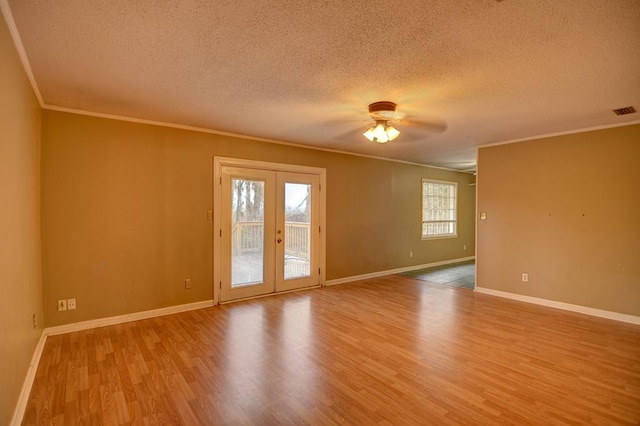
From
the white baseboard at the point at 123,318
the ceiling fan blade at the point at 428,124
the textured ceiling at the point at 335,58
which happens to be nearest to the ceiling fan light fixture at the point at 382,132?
the textured ceiling at the point at 335,58

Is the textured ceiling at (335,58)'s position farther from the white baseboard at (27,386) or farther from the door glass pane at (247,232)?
the white baseboard at (27,386)

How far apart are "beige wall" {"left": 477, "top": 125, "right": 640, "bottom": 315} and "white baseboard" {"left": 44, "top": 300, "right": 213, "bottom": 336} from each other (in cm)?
466

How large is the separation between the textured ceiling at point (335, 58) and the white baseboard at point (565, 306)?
2.49m

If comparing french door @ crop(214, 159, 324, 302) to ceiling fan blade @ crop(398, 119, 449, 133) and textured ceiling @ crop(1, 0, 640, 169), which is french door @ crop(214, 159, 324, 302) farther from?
ceiling fan blade @ crop(398, 119, 449, 133)

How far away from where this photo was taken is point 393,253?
6.82 meters

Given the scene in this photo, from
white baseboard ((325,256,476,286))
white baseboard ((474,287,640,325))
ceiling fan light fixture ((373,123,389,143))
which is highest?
ceiling fan light fixture ((373,123,389,143))

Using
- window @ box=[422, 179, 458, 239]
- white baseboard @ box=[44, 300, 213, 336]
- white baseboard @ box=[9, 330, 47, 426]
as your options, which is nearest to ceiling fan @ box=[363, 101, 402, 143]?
white baseboard @ box=[44, 300, 213, 336]

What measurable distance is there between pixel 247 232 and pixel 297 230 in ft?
3.02

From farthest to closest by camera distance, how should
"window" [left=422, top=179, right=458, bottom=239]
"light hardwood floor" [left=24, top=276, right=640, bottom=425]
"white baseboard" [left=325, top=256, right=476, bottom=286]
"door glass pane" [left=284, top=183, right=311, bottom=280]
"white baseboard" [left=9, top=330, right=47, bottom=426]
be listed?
1. "window" [left=422, top=179, right=458, bottom=239]
2. "white baseboard" [left=325, top=256, right=476, bottom=286]
3. "door glass pane" [left=284, top=183, right=311, bottom=280]
4. "light hardwood floor" [left=24, top=276, right=640, bottom=425]
5. "white baseboard" [left=9, top=330, right=47, bottom=426]

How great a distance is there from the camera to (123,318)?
3793 millimetres

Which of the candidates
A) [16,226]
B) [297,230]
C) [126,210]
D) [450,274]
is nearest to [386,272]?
[450,274]

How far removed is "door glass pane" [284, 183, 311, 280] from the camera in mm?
5211

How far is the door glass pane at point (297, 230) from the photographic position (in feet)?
17.1

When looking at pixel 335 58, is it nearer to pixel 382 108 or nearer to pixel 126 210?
pixel 382 108
